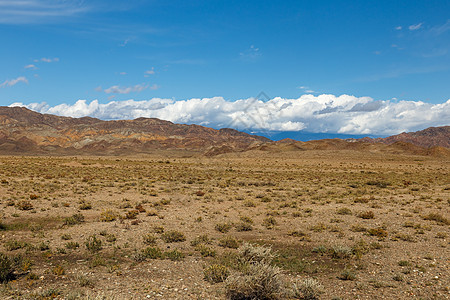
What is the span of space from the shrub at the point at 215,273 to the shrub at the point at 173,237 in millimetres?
3774

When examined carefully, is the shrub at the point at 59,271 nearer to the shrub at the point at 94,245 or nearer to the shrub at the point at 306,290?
the shrub at the point at 94,245

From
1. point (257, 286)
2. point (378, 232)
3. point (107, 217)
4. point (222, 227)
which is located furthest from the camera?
point (107, 217)

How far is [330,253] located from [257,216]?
24.5 ft

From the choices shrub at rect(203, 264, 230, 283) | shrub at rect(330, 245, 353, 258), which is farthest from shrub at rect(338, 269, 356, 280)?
shrub at rect(203, 264, 230, 283)

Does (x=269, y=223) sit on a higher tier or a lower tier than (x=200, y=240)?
lower

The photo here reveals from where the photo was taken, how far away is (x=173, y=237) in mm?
13070

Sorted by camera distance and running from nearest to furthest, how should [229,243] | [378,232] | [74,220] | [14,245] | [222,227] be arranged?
[14,245]
[229,243]
[378,232]
[222,227]
[74,220]

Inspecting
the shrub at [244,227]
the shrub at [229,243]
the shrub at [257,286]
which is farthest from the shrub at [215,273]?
the shrub at [244,227]

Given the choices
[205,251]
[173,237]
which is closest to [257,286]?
[205,251]

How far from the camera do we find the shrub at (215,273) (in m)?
8.91

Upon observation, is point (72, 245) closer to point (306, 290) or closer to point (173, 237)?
point (173, 237)

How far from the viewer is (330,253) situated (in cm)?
1147

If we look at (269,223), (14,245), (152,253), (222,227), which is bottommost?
(269,223)

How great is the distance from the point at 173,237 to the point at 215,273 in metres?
A: 4.41
